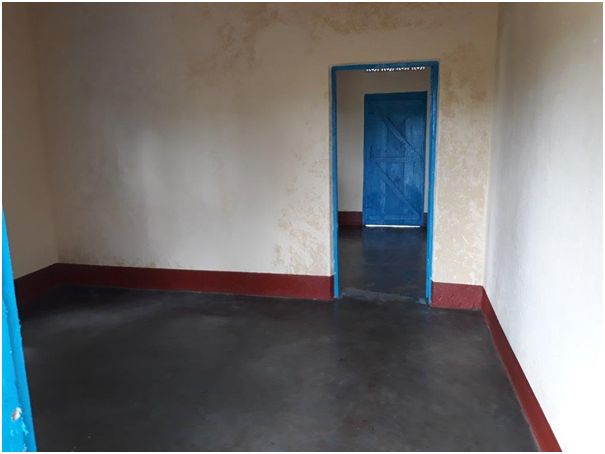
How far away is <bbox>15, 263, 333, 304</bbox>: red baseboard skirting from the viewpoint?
183 inches

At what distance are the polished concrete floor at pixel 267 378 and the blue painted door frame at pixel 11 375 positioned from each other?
4.68 feet

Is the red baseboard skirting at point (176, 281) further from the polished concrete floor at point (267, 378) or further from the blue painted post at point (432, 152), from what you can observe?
the blue painted post at point (432, 152)

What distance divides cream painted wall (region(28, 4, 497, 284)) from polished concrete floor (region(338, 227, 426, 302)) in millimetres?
568

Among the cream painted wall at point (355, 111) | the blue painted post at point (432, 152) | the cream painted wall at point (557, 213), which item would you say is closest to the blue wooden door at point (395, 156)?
the cream painted wall at point (355, 111)

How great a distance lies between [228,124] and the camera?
459 cm

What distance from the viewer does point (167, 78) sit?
466 centimetres

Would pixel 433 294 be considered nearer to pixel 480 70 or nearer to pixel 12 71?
pixel 480 70

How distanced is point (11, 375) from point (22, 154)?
4.40 metres

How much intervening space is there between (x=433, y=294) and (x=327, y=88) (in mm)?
2159

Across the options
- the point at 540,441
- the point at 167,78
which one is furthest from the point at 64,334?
the point at 540,441

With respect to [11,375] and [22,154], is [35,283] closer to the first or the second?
[22,154]

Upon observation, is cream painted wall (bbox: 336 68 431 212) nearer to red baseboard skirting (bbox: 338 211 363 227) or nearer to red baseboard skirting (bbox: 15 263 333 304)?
red baseboard skirting (bbox: 338 211 363 227)

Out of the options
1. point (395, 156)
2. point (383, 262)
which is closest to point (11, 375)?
point (383, 262)

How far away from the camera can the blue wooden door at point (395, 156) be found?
7.72 meters
